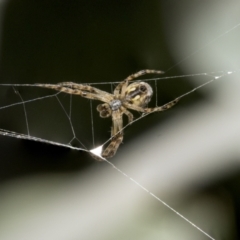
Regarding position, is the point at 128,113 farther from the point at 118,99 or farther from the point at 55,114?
the point at 55,114

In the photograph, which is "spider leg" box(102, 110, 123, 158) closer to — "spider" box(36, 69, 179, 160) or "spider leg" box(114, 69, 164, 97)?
"spider" box(36, 69, 179, 160)

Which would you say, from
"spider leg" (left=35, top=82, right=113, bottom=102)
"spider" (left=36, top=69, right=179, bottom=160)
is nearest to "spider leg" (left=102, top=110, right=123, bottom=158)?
"spider" (left=36, top=69, right=179, bottom=160)

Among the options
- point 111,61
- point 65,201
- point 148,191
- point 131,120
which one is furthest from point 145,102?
point 65,201

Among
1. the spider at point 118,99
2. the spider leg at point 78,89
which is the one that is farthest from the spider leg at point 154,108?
the spider leg at point 78,89

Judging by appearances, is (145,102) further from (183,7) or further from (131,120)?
(183,7)

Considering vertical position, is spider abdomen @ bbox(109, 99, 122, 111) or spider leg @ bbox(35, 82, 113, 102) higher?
spider leg @ bbox(35, 82, 113, 102)

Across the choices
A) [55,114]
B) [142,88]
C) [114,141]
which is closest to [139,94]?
[142,88]

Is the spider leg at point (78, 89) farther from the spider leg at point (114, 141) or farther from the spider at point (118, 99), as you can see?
the spider leg at point (114, 141)
